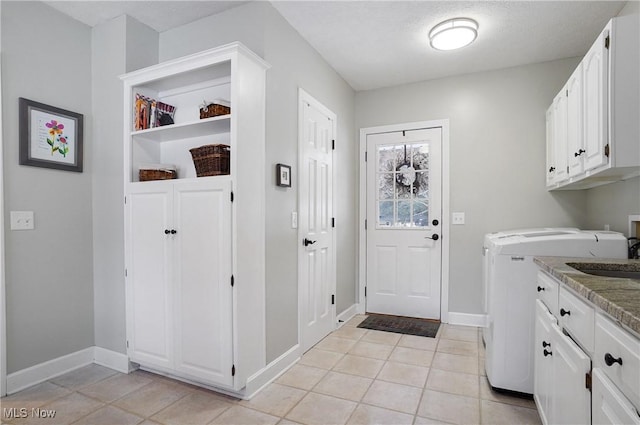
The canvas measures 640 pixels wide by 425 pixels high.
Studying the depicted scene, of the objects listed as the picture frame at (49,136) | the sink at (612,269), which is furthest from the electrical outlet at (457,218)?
the picture frame at (49,136)

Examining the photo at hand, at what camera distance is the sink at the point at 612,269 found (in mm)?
1690

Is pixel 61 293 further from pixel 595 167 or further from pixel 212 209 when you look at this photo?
pixel 595 167

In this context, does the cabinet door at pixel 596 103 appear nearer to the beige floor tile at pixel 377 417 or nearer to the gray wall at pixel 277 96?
the beige floor tile at pixel 377 417

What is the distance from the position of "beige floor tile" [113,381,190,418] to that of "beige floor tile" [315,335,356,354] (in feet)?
3.87

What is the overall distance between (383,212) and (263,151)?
199cm

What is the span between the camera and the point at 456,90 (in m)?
3.60

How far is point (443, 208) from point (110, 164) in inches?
123

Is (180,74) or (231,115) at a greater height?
(180,74)

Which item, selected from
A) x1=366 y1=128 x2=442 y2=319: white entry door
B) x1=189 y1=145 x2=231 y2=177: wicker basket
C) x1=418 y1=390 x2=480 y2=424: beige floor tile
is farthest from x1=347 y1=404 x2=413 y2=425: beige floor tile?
x1=366 y1=128 x2=442 y2=319: white entry door

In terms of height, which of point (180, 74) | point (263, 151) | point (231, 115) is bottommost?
point (263, 151)

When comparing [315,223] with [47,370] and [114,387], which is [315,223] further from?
[47,370]

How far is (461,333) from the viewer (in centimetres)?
331

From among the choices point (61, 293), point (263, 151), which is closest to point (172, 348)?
point (61, 293)

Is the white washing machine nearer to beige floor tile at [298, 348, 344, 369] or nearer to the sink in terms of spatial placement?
the sink
